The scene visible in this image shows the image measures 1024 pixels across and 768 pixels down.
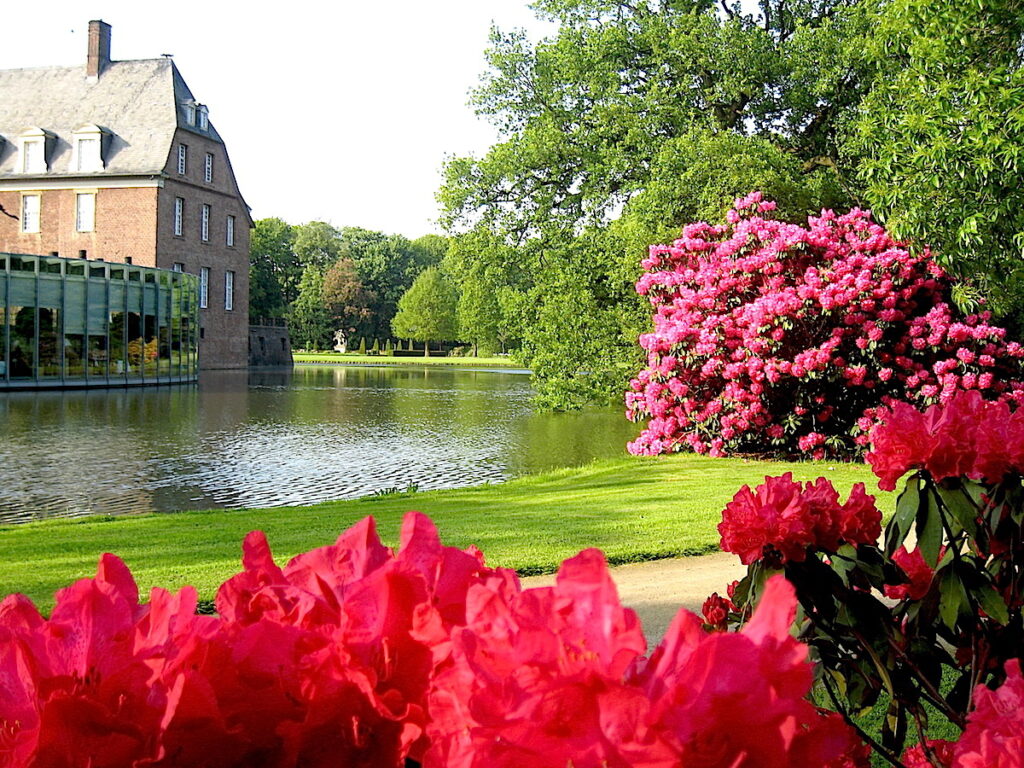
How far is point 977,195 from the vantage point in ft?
41.2

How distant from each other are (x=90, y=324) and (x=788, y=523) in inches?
1423

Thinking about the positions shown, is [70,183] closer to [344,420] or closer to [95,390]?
[95,390]

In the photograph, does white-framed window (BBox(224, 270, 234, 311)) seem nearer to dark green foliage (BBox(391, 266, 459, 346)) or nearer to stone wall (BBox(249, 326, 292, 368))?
stone wall (BBox(249, 326, 292, 368))

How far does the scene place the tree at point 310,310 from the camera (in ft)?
279

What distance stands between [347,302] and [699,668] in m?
87.5

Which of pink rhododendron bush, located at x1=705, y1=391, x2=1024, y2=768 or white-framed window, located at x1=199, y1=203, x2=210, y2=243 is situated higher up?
white-framed window, located at x1=199, y1=203, x2=210, y2=243

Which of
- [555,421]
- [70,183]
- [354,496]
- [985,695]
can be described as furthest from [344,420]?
[70,183]

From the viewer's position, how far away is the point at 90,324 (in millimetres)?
34969

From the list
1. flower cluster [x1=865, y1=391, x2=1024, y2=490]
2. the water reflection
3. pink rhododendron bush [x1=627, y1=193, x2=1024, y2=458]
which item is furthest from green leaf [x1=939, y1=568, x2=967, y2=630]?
pink rhododendron bush [x1=627, y1=193, x2=1024, y2=458]

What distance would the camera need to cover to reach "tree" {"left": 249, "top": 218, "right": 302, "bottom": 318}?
245 ft

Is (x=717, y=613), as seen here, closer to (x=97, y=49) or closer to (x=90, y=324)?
(x=90, y=324)

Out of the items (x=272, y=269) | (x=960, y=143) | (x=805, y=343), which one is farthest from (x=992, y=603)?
(x=272, y=269)

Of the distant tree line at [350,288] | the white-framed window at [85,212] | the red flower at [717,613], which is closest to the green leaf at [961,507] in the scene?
the red flower at [717,613]

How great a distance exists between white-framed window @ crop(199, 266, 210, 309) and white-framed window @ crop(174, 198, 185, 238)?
2637 millimetres
